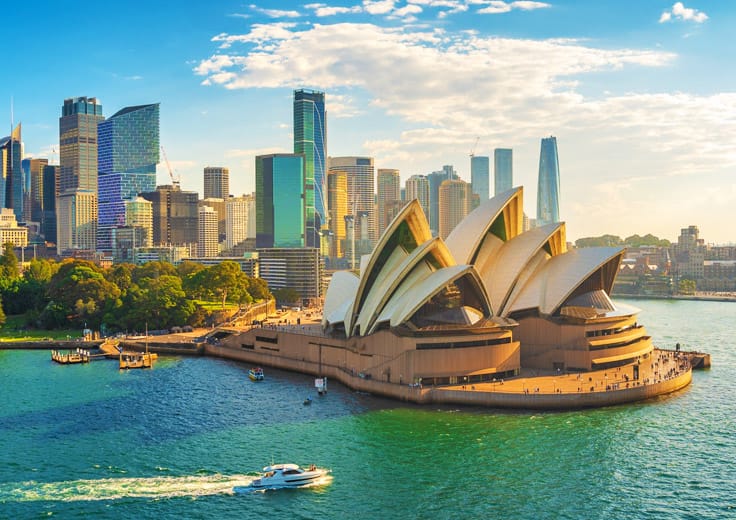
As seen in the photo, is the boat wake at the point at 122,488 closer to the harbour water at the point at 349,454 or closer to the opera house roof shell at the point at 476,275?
the harbour water at the point at 349,454

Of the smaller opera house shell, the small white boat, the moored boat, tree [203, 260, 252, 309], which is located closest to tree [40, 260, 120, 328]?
tree [203, 260, 252, 309]

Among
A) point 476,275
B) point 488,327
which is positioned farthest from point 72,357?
point 488,327

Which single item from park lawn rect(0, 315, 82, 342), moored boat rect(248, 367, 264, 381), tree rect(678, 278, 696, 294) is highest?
tree rect(678, 278, 696, 294)

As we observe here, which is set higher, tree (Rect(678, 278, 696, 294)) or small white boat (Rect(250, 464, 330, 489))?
tree (Rect(678, 278, 696, 294))

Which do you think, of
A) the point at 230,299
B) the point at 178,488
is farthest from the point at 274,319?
the point at 178,488

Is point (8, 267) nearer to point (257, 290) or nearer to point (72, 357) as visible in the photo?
point (257, 290)

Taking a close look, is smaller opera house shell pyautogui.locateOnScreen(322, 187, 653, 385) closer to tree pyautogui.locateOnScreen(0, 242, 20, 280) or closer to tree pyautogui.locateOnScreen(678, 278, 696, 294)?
tree pyautogui.locateOnScreen(0, 242, 20, 280)

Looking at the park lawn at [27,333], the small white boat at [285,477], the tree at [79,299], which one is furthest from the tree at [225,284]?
the small white boat at [285,477]

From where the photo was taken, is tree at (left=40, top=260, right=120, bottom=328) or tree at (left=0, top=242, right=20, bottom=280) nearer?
tree at (left=40, top=260, right=120, bottom=328)
